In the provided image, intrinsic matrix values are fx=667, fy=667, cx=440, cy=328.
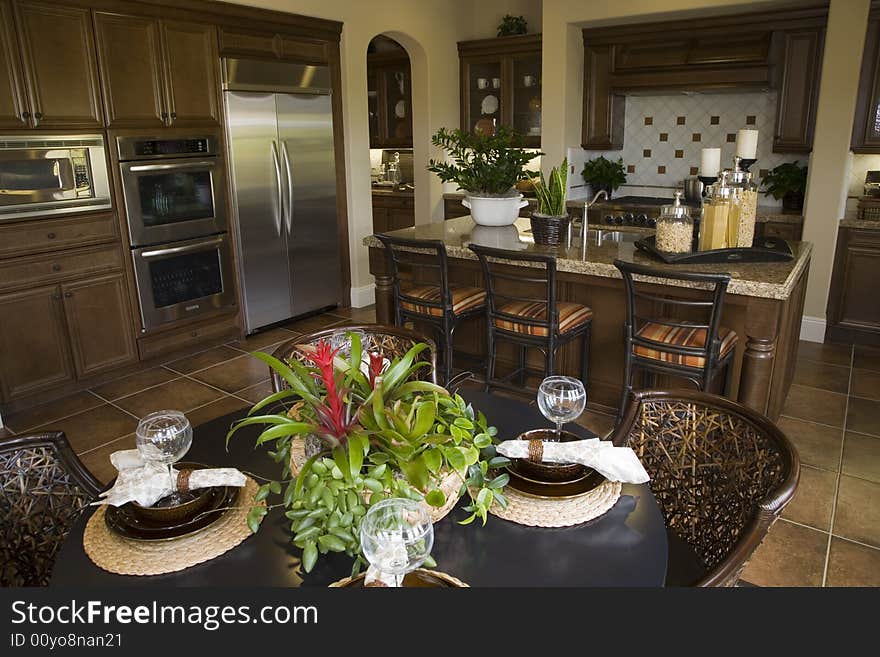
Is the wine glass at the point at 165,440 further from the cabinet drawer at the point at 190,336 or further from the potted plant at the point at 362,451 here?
the cabinet drawer at the point at 190,336

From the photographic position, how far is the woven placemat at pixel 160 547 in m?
1.29

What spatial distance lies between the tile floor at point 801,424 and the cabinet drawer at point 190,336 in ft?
0.34

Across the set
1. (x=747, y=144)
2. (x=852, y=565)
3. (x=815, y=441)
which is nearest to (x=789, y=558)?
(x=852, y=565)

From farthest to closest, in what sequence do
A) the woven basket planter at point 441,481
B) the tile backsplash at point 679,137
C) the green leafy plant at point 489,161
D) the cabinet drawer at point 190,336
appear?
the tile backsplash at point 679,137 → the cabinet drawer at point 190,336 → the green leafy plant at point 489,161 → the woven basket planter at point 441,481

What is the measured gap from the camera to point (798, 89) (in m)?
5.01

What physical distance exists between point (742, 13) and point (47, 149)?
4923 millimetres

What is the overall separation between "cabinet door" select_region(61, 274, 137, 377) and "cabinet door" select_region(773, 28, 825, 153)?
493cm

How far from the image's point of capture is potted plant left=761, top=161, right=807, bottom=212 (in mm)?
5211

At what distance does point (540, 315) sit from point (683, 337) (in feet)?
2.33

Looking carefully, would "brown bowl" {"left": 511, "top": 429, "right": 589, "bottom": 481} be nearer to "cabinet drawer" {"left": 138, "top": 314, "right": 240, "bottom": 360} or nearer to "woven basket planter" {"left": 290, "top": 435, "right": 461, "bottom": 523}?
"woven basket planter" {"left": 290, "top": 435, "right": 461, "bottom": 523}

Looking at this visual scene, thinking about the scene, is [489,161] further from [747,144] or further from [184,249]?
[184,249]

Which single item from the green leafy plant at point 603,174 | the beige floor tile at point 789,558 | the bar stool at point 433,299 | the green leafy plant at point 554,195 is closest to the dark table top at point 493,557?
the beige floor tile at point 789,558

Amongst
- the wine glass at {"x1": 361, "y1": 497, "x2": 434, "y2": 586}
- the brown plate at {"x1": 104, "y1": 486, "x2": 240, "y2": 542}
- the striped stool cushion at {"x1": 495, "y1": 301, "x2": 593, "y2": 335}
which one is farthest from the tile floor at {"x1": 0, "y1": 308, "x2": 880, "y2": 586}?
the brown plate at {"x1": 104, "y1": 486, "x2": 240, "y2": 542}

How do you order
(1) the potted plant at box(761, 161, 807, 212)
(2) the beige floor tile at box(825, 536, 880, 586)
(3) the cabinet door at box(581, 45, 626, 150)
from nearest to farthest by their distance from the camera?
(2) the beige floor tile at box(825, 536, 880, 586)
(1) the potted plant at box(761, 161, 807, 212)
(3) the cabinet door at box(581, 45, 626, 150)
